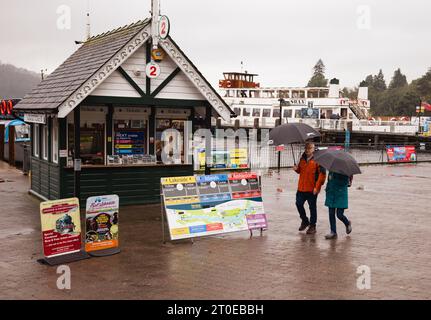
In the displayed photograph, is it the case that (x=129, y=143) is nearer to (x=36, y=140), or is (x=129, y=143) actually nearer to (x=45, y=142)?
(x=45, y=142)

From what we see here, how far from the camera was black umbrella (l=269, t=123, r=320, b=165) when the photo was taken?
11.4 m

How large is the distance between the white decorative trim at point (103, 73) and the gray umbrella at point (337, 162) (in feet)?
19.2

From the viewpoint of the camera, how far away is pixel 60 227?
917 centimetres

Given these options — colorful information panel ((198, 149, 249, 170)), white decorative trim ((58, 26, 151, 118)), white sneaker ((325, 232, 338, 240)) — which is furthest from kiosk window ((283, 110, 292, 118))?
white sneaker ((325, 232, 338, 240))

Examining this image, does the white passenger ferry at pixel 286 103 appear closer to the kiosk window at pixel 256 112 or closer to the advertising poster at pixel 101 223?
the kiosk window at pixel 256 112

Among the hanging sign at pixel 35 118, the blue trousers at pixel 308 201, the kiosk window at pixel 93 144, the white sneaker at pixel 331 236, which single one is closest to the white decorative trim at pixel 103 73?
the hanging sign at pixel 35 118

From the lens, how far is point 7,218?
517 inches

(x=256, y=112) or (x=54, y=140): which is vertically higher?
(x=256, y=112)

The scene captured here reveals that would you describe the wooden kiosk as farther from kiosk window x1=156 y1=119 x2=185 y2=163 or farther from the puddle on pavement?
the puddle on pavement

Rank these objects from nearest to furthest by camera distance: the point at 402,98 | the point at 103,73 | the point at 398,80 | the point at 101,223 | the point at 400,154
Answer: the point at 101,223 → the point at 103,73 → the point at 400,154 → the point at 402,98 → the point at 398,80

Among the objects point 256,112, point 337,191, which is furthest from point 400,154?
point 256,112

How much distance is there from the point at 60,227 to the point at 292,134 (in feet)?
17.0

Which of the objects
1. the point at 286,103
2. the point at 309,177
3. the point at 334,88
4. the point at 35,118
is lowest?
the point at 309,177
